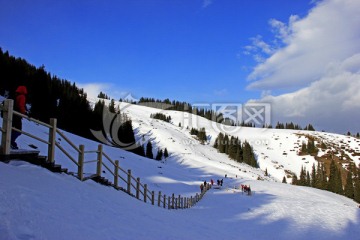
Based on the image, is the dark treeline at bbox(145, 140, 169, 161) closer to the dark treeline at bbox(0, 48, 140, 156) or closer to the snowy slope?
the snowy slope

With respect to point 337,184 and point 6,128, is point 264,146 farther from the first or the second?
point 6,128

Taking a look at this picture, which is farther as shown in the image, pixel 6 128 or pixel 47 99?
pixel 47 99

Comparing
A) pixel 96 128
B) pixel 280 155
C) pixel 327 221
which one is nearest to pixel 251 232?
pixel 327 221

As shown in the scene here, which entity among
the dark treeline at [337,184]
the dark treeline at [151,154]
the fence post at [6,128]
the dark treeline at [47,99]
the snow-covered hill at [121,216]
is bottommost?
the dark treeline at [337,184]

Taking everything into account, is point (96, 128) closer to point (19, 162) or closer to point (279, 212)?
point (279, 212)

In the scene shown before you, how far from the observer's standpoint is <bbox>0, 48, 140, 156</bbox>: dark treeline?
49938 mm

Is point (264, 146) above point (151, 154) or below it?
above

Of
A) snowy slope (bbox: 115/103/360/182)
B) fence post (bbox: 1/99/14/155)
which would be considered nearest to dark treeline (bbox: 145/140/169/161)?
snowy slope (bbox: 115/103/360/182)

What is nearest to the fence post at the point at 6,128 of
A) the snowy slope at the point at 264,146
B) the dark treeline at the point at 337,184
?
the snowy slope at the point at 264,146

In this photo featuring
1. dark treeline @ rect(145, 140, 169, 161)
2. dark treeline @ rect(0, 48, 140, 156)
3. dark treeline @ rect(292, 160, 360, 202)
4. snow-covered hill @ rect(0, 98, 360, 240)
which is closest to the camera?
snow-covered hill @ rect(0, 98, 360, 240)

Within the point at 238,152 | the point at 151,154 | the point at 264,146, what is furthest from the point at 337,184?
the point at 264,146

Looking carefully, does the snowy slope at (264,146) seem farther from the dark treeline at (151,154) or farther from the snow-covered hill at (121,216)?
the snow-covered hill at (121,216)

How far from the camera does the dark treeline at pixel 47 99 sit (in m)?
49.9

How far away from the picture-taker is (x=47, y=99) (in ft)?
167
